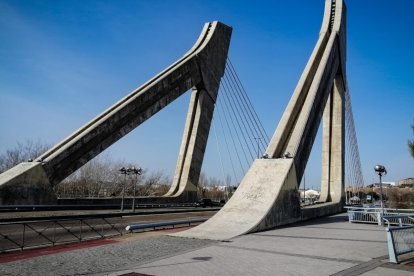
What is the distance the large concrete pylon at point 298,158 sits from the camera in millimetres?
12217

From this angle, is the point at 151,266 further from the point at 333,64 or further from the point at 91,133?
the point at 333,64

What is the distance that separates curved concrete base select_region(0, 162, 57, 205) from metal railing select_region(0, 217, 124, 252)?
19.3 feet

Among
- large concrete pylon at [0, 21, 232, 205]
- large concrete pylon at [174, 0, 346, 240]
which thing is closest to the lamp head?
large concrete pylon at [174, 0, 346, 240]

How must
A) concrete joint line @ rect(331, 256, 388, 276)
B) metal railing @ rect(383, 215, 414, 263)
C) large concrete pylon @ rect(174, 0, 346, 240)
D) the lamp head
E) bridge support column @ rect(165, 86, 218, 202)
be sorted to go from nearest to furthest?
concrete joint line @ rect(331, 256, 388, 276), metal railing @ rect(383, 215, 414, 263), large concrete pylon @ rect(174, 0, 346, 240), the lamp head, bridge support column @ rect(165, 86, 218, 202)

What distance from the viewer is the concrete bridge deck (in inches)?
261

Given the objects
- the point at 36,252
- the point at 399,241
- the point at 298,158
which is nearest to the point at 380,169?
the point at 298,158

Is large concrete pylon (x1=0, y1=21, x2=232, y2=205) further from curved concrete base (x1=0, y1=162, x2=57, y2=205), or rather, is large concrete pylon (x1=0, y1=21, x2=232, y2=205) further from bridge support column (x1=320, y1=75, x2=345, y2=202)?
bridge support column (x1=320, y1=75, x2=345, y2=202)

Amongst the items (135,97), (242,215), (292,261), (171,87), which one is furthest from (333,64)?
(292,261)

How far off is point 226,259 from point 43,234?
6173mm

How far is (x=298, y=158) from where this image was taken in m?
→ 16.3

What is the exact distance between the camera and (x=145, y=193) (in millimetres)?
59438

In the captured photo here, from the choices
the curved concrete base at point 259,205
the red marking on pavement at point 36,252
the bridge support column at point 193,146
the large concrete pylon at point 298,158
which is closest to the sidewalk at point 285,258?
the curved concrete base at point 259,205

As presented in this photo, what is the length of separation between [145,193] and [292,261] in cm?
5370

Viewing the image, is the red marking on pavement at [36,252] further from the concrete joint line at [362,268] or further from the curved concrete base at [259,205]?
the concrete joint line at [362,268]
